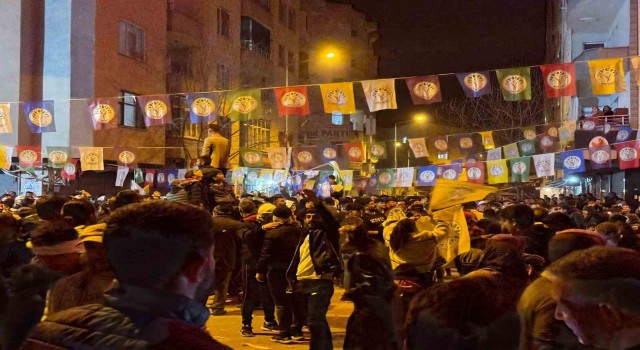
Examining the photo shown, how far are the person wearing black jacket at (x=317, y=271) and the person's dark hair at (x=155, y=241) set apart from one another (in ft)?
16.3

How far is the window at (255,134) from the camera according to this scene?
43656 mm

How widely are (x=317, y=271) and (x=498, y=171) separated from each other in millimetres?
22705

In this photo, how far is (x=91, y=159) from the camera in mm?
25266

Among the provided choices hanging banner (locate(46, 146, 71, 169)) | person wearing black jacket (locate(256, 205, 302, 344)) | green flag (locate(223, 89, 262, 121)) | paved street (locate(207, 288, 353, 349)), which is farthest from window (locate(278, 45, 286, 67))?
person wearing black jacket (locate(256, 205, 302, 344))

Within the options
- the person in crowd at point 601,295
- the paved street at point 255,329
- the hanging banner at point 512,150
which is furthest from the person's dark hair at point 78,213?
the hanging banner at point 512,150

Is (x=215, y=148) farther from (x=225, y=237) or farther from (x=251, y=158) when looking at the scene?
(x=251, y=158)

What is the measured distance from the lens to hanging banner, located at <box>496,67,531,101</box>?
52.6ft

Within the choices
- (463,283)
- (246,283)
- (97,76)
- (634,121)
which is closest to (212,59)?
(97,76)

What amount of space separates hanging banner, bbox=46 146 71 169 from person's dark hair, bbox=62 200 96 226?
1927 centimetres

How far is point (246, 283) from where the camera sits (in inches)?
432

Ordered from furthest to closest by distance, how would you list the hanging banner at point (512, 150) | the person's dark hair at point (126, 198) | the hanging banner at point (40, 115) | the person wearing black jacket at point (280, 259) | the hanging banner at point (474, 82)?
1. the hanging banner at point (512, 150)
2. the hanging banner at point (40, 115)
3. the hanging banner at point (474, 82)
4. the person wearing black jacket at point (280, 259)
5. the person's dark hair at point (126, 198)

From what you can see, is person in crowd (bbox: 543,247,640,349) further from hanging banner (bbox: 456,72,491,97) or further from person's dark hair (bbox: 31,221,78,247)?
hanging banner (bbox: 456,72,491,97)

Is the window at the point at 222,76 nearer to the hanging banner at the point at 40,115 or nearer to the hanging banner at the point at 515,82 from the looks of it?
the hanging banner at the point at 40,115

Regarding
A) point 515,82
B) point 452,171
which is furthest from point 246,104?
point 452,171
